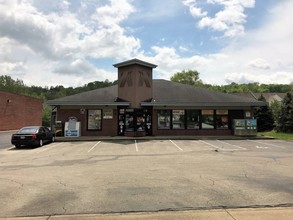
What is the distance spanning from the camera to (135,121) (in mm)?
27641

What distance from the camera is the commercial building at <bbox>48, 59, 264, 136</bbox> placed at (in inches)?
1080

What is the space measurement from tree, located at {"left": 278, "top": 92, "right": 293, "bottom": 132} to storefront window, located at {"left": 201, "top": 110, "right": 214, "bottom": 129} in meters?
10.1

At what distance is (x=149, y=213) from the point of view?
607 cm

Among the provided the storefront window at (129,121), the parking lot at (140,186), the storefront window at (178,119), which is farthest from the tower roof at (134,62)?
the parking lot at (140,186)

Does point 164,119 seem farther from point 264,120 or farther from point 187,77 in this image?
point 187,77

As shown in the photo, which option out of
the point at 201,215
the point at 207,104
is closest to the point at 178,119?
the point at 207,104

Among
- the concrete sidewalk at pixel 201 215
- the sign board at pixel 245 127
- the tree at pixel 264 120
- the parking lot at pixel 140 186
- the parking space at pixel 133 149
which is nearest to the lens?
the concrete sidewalk at pixel 201 215

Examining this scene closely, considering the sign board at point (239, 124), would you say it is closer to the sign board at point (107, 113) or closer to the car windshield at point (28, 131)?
the sign board at point (107, 113)

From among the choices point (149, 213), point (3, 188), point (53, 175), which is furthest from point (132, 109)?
point (149, 213)

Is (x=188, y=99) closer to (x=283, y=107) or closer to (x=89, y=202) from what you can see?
(x=283, y=107)

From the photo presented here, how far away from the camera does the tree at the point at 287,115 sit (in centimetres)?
3269

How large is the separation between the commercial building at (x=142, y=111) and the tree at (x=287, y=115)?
660 cm

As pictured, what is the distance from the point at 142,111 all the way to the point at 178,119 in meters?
3.55

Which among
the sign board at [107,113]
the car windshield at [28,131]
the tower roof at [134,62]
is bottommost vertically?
the car windshield at [28,131]
